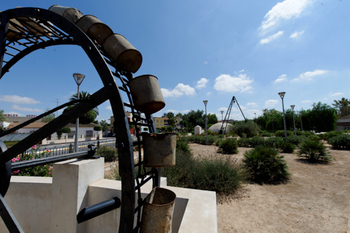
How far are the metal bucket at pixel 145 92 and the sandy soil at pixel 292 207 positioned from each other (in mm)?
3101

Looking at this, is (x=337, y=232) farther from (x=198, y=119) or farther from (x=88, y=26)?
(x=198, y=119)

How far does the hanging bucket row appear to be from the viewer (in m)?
1.50

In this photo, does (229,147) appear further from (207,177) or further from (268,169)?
(207,177)

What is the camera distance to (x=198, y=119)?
60.2 meters

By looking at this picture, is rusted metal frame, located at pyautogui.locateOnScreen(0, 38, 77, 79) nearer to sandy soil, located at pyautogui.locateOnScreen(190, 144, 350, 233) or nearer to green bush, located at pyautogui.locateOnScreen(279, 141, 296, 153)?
sandy soil, located at pyautogui.locateOnScreen(190, 144, 350, 233)

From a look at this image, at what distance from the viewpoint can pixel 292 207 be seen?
4055 millimetres

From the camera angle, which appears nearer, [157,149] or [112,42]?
[157,149]

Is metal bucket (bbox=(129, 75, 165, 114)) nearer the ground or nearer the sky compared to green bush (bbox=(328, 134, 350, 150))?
nearer the sky

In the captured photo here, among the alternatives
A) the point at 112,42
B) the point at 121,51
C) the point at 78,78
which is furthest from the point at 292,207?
the point at 78,78

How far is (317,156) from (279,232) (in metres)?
7.44

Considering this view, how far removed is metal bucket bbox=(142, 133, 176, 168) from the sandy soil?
8.98 ft

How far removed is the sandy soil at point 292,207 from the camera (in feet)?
10.8

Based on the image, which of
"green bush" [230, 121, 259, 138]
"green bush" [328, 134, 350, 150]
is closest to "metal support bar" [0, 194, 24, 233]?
"green bush" [328, 134, 350, 150]

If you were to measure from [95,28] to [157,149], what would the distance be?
4.24ft
